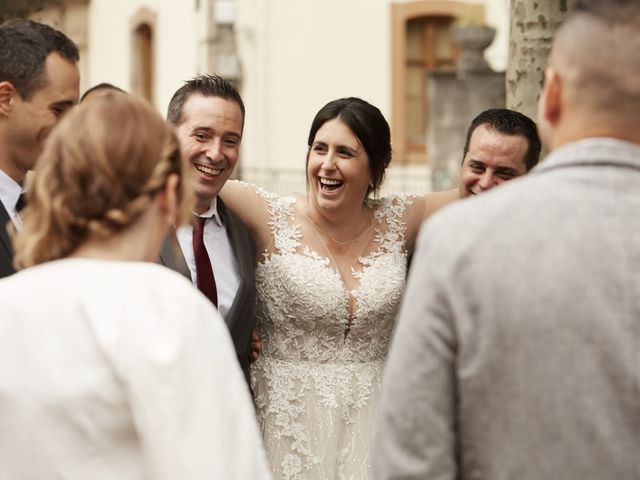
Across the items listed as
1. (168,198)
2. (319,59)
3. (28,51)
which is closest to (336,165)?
(28,51)

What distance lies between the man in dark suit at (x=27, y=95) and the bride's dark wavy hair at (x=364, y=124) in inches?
49.4

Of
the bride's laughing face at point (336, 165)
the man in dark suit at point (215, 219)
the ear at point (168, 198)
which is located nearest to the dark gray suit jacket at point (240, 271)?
the man in dark suit at point (215, 219)

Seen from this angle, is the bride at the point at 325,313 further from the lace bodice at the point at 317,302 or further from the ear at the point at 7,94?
the ear at the point at 7,94

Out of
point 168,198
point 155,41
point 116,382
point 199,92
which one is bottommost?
point 116,382

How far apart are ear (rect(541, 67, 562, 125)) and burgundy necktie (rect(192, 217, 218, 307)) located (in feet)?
7.77

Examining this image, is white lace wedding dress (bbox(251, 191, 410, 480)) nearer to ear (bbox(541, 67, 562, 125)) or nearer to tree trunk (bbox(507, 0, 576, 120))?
tree trunk (bbox(507, 0, 576, 120))

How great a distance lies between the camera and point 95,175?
2.96 m

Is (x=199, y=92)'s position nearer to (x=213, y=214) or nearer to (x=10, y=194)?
(x=213, y=214)

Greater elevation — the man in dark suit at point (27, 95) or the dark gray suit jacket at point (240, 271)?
the man in dark suit at point (27, 95)

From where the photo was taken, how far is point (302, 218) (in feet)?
19.3

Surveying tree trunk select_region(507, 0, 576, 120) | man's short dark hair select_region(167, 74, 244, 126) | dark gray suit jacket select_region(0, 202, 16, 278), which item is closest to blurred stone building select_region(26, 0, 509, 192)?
tree trunk select_region(507, 0, 576, 120)

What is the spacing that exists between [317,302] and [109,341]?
2.80 m

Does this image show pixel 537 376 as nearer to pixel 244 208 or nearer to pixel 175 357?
pixel 175 357

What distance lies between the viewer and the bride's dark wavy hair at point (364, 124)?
5.61 m
